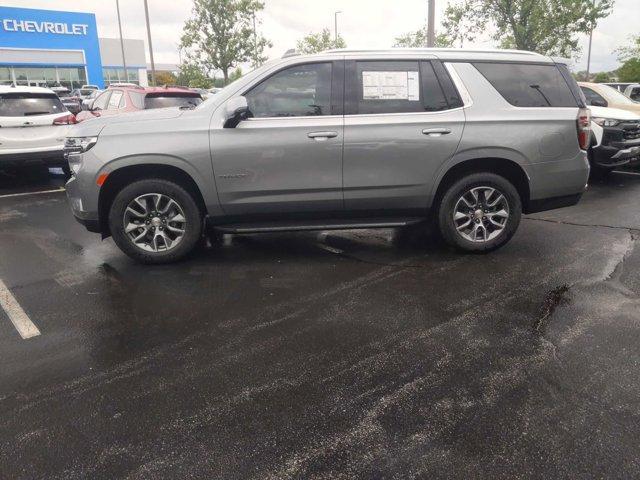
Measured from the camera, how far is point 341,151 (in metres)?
4.68

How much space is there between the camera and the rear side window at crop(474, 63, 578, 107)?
4922mm

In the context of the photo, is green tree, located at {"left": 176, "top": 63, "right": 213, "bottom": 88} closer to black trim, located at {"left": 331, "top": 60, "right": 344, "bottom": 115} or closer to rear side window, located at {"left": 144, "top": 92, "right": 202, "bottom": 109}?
rear side window, located at {"left": 144, "top": 92, "right": 202, "bottom": 109}

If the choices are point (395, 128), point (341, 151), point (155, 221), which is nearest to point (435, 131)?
point (395, 128)

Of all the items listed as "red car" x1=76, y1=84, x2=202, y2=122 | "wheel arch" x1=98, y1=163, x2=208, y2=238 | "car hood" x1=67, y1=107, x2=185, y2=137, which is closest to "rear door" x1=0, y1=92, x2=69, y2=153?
"red car" x1=76, y1=84, x2=202, y2=122

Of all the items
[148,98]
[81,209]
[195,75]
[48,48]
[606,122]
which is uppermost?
[48,48]

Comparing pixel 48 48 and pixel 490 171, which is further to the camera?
pixel 48 48

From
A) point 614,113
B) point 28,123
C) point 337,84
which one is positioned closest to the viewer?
point 337,84

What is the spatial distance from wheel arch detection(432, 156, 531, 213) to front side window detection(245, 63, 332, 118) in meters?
1.34

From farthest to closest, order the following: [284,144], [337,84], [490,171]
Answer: [490,171] → [337,84] → [284,144]

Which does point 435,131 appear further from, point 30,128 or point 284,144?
point 30,128

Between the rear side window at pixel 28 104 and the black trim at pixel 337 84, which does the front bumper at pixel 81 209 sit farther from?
the rear side window at pixel 28 104

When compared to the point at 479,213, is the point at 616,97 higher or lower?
higher

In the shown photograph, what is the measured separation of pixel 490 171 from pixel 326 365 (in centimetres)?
293

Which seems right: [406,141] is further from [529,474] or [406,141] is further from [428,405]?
A: [529,474]
